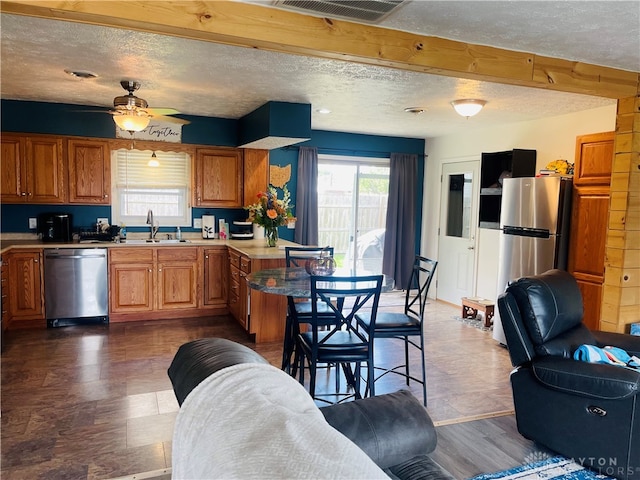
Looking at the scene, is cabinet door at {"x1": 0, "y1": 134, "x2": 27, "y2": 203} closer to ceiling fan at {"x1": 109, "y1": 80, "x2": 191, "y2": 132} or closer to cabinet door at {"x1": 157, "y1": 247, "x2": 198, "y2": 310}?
cabinet door at {"x1": 157, "y1": 247, "x2": 198, "y2": 310}

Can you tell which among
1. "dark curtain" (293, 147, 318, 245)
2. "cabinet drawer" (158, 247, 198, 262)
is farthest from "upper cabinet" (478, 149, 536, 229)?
"cabinet drawer" (158, 247, 198, 262)

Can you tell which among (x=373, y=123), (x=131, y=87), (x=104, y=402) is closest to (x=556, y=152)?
(x=373, y=123)

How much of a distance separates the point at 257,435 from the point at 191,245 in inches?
188

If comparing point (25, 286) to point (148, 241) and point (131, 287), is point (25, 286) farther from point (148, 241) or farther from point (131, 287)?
point (148, 241)

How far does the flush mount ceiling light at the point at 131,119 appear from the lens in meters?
3.93

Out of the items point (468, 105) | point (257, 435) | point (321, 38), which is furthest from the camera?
point (468, 105)

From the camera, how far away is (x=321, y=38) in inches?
95.2

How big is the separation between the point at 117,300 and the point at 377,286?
3.67 m

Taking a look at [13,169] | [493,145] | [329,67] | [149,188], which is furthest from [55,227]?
[493,145]

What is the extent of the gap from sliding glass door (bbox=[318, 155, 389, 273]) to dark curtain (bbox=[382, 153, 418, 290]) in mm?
171

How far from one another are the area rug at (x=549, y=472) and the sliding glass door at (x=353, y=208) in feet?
15.4

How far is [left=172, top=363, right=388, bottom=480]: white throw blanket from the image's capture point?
2.82ft

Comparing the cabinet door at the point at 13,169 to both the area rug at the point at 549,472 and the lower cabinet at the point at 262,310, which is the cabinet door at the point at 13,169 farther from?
the area rug at the point at 549,472

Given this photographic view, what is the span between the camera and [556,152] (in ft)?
16.7
